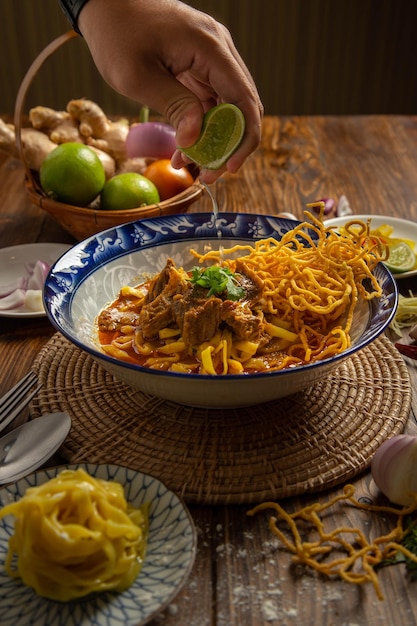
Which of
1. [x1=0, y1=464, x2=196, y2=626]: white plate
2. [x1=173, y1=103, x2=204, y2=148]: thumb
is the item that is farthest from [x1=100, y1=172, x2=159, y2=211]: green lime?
[x1=0, y1=464, x2=196, y2=626]: white plate

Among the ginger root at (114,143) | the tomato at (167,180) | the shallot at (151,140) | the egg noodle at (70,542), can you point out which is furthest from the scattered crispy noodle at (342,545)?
the ginger root at (114,143)

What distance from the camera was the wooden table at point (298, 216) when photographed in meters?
1.22

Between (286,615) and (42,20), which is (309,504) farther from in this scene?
(42,20)

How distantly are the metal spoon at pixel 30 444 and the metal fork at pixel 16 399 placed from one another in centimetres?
8

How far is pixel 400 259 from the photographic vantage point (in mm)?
2414

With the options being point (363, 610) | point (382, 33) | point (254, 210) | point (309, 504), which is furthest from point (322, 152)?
point (382, 33)

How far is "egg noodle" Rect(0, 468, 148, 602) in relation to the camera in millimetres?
1136

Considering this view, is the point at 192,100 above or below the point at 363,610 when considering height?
above

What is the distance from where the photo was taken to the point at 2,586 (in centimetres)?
119

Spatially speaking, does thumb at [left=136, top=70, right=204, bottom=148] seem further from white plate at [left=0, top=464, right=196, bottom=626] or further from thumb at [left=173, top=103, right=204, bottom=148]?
white plate at [left=0, top=464, right=196, bottom=626]

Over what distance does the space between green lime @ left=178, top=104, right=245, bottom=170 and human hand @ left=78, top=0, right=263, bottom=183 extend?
30 mm

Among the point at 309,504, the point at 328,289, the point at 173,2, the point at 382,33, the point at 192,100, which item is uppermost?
the point at 173,2

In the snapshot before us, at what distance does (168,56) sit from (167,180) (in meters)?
0.80

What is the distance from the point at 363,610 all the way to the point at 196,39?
1.53 m
